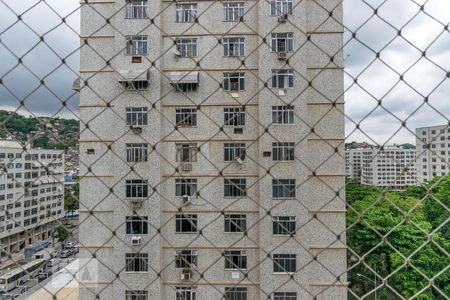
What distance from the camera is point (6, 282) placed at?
14.5ft

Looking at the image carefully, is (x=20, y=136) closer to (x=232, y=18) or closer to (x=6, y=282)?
(x=232, y=18)

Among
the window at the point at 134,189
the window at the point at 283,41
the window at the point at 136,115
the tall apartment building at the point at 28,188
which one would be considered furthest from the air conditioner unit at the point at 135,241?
the window at the point at 283,41

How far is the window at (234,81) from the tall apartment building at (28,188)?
1760mm

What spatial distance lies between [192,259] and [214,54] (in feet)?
7.00

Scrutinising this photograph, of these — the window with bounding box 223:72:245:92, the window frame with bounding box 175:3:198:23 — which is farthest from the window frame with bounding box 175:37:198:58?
the window with bounding box 223:72:245:92

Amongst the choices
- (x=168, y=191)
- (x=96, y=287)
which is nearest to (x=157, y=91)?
(x=168, y=191)

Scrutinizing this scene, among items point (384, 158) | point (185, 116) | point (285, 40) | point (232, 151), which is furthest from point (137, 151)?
point (384, 158)

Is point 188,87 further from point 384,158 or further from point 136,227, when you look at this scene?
point 384,158

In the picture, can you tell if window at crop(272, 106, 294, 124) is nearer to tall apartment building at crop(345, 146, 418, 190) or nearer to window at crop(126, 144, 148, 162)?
tall apartment building at crop(345, 146, 418, 190)

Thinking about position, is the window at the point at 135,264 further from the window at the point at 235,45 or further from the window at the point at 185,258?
the window at the point at 235,45

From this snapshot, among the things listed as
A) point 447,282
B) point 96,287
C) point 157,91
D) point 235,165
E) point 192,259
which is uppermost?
point 157,91

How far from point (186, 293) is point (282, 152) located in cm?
175

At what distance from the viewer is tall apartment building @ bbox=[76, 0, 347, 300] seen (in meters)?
3.30

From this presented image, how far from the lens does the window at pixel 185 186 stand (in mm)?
3584
